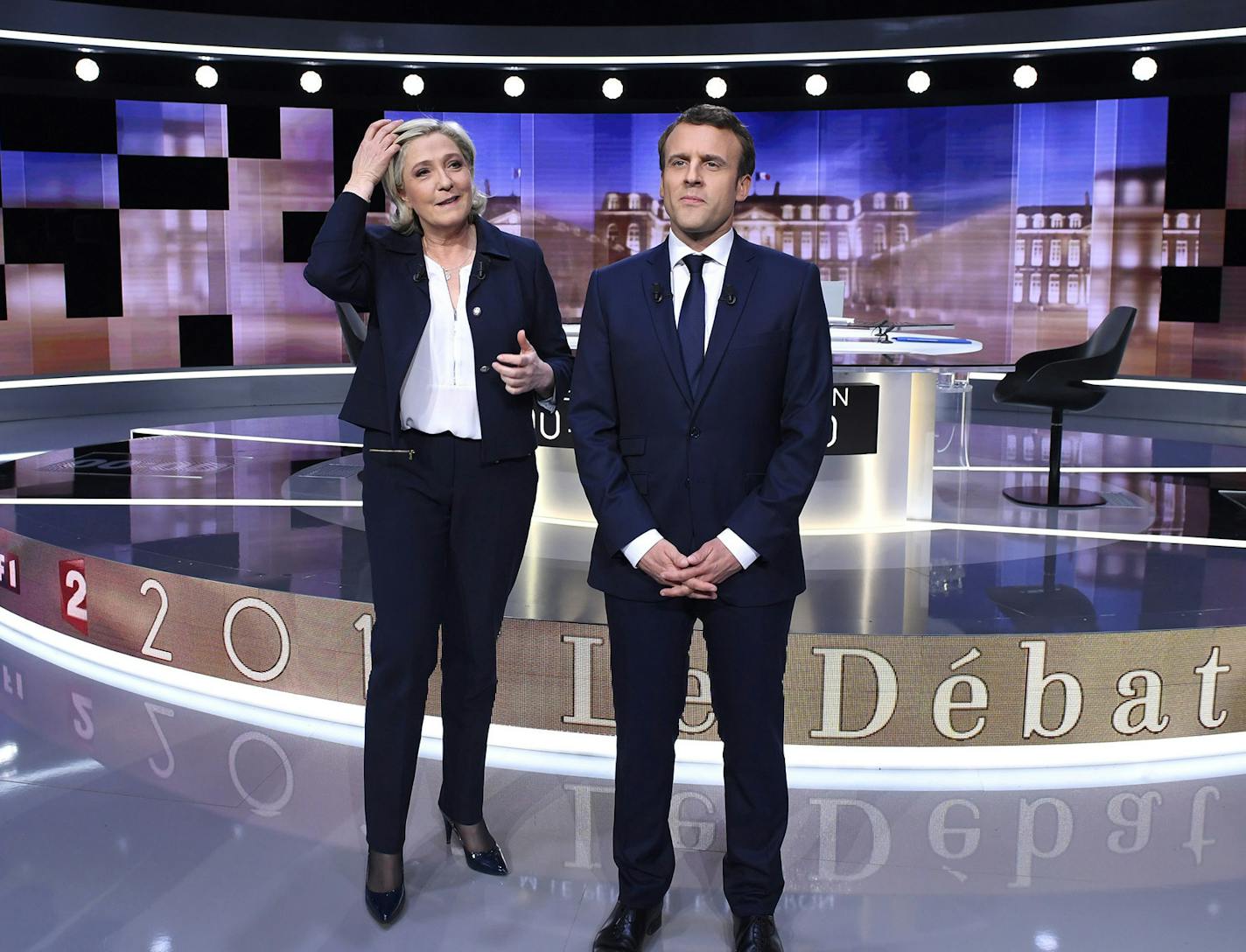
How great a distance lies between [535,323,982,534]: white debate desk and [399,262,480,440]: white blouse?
2.37 meters

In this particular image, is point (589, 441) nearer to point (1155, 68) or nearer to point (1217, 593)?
point (1217, 593)

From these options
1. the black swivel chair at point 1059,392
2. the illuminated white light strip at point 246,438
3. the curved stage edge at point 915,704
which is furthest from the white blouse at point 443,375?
the illuminated white light strip at point 246,438

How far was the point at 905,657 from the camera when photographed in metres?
2.96

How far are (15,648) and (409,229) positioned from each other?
2412 millimetres

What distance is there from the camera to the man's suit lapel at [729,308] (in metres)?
2.02

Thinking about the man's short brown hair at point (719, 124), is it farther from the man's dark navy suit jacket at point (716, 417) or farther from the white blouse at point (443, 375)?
the white blouse at point (443, 375)

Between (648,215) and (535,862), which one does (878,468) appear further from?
(648,215)

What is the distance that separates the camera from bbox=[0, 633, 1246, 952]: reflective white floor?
2223 mm

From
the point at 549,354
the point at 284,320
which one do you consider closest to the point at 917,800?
the point at 549,354

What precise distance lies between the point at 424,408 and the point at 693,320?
20.7 inches

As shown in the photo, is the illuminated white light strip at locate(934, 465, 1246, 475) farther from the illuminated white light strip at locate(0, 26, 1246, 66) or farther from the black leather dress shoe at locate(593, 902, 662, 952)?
the black leather dress shoe at locate(593, 902, 662, 952)

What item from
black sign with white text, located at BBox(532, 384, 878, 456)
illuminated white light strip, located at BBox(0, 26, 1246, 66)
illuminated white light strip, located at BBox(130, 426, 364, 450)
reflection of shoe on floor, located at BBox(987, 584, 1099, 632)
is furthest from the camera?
illuminated white light strip, located at BBox(0, 26, 1246, 66)

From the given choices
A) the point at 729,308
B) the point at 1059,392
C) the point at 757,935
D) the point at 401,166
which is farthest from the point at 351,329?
the point at 757,935

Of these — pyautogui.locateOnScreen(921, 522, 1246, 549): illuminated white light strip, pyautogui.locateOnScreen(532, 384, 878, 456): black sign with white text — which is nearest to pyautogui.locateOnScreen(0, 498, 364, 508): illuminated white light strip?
pyautogui.locateOnScreen(532, 384, 878, 456): black sign with white text
